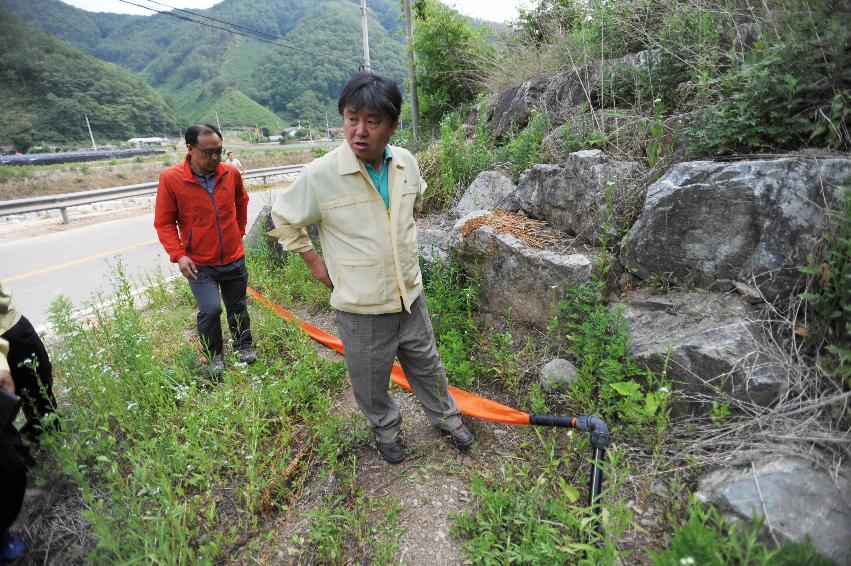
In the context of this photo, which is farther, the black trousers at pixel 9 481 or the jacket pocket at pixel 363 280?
the jacket pocket at pixel 363 280

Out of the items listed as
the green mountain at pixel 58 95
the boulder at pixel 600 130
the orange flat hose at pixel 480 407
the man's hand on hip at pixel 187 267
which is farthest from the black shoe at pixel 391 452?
the green mountain at pixel 58 95

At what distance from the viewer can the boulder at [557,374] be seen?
2787 millimetres

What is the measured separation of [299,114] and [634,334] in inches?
3097

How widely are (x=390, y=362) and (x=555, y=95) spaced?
4276 mm

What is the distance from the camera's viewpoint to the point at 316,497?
7.73 ft

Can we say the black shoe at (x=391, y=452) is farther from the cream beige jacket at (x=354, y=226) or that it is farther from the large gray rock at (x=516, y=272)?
the large gray rock at (x=516, y=272)

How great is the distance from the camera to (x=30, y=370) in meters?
2.57

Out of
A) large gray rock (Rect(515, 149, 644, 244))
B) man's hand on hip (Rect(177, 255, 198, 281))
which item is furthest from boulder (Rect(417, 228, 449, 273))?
man's hand on hip (Rect(177, 255, 198, 281))

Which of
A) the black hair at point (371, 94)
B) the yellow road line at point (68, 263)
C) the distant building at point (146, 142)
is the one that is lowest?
the yellow road line at point (68, 263)

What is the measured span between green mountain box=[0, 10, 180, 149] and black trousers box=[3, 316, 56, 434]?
6058 centimetres

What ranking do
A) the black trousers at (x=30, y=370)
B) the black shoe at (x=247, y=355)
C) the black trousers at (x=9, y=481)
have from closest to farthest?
the black trousers at (x=9, y=481), the black trousers at (x=30, y=370), the black shoe at (x=247, y=355)

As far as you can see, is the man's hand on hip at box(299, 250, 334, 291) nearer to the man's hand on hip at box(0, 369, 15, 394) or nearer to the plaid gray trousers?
the plaid gray trousers

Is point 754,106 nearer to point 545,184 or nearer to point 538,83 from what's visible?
point 545,184

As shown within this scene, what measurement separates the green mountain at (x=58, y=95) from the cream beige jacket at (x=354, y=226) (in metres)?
62.0
